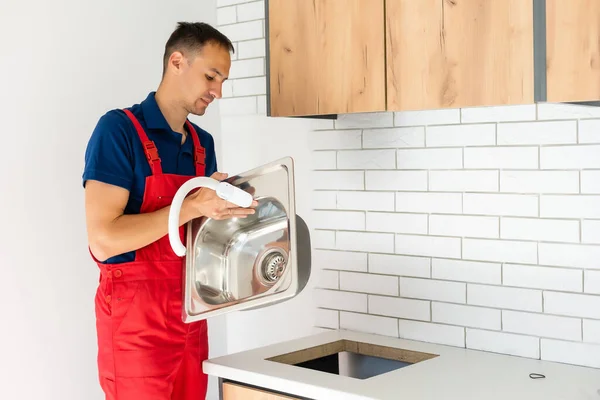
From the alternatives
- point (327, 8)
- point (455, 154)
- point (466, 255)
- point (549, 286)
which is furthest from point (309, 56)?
point (549, 286)

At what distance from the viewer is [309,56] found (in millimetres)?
2807

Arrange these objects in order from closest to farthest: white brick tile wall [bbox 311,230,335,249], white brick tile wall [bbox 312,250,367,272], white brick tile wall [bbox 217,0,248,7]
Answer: white brick tile wall [bbox 312,250,367,272] → white brick tile wall [bbox 311,230,335,249] → white brick tile wall [bbox 217,0,248,7]

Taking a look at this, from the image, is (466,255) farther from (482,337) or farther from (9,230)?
(9,230)

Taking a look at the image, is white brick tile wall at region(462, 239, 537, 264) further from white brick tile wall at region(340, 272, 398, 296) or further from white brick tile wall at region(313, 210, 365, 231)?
white brick tile wall at region(313, 210, 365, 231)

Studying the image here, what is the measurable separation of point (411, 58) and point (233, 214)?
75 cm

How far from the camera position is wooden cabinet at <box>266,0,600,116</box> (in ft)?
7.07

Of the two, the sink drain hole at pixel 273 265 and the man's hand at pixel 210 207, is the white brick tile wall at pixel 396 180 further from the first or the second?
the man's hand at pixel 210 207

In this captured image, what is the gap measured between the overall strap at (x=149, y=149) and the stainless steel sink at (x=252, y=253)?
9.0 inches

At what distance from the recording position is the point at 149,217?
8.23ft

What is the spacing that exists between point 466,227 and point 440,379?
63cm

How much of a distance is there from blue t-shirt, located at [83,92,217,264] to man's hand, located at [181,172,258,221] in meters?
0.21

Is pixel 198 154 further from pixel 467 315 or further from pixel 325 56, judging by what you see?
pixel 467 315

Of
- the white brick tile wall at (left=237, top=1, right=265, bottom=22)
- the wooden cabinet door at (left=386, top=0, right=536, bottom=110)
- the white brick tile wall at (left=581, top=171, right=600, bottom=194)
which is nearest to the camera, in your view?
the wooden cabinet door at (left=386, top=0, right=536, bottom=110)

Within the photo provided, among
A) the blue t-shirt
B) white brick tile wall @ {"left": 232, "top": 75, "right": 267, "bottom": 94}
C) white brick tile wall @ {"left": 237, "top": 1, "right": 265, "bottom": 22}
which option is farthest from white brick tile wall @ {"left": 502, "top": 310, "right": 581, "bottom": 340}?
white brick tile wall @ {"left": 237, "top": 1, "right": 265, "bottom": 22}
